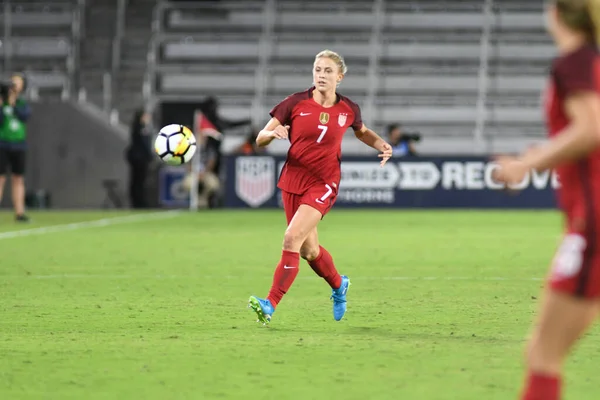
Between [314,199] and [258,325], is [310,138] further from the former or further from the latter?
[258,325]

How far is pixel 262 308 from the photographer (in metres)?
7.54

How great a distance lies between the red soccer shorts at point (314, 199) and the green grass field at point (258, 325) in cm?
Answer: 74

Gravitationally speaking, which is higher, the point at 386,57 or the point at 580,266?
the point at 580,266

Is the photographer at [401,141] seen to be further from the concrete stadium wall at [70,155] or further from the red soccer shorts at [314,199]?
the red soccer shorts at [314,199]

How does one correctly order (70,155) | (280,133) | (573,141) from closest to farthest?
(573,141), (280,133), (70,155)

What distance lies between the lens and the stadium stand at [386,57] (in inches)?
1200

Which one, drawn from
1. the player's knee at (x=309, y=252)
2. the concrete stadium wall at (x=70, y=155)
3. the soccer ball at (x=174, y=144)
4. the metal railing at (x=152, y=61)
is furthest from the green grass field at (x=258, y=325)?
the metal railing at (x=152, y=61)

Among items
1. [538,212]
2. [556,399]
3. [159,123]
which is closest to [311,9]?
[159,123]

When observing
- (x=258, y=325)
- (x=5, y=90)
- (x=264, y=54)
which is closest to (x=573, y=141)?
(x=258, y=325)

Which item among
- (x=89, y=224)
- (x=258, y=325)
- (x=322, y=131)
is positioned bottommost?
(x=89, y=224)

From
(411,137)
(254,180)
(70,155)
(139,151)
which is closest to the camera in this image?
(411,137)

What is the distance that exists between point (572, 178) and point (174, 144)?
5.82 meters

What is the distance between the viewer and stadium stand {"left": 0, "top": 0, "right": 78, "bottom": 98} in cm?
3038

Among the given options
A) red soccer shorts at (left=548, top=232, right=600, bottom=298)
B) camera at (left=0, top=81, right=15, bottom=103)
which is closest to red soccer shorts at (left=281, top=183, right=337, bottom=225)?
red soccer shorts at (left=548, top=232, right=600, bottom=298)
